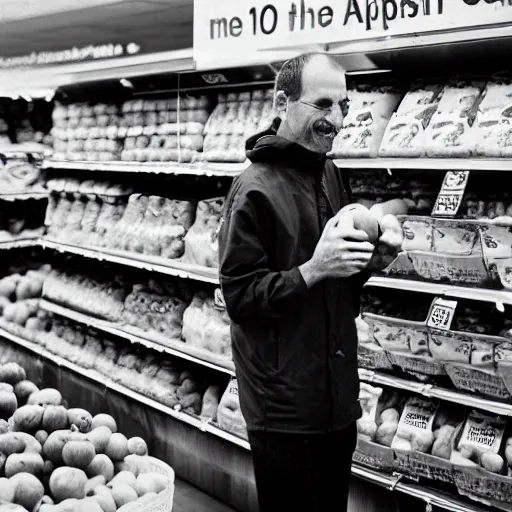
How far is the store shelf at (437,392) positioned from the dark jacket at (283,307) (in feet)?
2.72

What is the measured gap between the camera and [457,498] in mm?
2752

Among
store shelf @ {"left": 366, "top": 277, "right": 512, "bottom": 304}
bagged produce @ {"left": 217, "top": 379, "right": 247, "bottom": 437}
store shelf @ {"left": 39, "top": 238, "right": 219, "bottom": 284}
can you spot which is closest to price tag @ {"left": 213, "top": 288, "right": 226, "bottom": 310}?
store shelf @ {"left": 39, "top": 238, "right": 219, "bottom": 284}

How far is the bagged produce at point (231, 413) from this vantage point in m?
3.59

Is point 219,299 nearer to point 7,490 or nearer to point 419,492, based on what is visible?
point 419,492

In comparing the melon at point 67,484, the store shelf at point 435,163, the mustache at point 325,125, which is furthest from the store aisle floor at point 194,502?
the mustache at point 325,125

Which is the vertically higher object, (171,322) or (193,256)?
(193,256)

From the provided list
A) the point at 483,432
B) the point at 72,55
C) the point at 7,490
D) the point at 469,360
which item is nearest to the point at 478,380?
the point at 469,360

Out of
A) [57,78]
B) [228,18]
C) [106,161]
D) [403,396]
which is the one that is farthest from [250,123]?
[57,78]

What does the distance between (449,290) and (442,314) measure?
12 cm

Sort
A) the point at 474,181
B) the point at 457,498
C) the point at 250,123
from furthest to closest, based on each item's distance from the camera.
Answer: the point at 250,123 < the point at 474,181 < the point at 457,498

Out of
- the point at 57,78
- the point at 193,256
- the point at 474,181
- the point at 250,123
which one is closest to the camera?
the point at 474,181

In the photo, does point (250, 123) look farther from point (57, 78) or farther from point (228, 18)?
point (57, 78)

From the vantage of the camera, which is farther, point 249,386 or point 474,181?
point 474,181

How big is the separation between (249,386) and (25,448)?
686 mm
